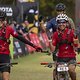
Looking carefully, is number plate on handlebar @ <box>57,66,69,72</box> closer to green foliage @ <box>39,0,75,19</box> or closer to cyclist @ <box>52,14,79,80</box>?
cyclist @ <box>52,14,79,80</box>

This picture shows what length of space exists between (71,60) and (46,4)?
62.7 m

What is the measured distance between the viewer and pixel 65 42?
11484 millimetres

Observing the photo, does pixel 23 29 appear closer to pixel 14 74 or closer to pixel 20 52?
pixel 20 52

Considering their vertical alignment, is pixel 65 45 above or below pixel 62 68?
above

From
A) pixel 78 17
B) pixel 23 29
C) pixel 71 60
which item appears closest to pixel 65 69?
pixel 71 60

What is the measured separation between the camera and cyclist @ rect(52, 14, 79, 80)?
11.3m

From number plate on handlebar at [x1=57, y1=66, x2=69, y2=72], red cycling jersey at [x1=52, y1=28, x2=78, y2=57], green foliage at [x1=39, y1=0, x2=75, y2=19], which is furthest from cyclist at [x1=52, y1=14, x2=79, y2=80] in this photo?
green foliage at [x1=39, y1=0, x2=75, y2=19]

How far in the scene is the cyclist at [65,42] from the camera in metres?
11.3

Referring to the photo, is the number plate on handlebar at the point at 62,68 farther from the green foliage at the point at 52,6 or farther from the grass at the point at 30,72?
the green foliage at the point at 52,6

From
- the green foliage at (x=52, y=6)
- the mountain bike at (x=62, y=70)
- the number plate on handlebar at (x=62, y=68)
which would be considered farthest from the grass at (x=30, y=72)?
the green foliage at (x=52, y=6)

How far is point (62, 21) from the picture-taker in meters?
11.2

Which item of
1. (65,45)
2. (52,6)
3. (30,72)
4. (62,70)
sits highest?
(65,45)

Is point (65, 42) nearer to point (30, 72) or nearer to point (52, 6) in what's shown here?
point (30, 72)

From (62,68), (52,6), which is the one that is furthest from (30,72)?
(52,6)
